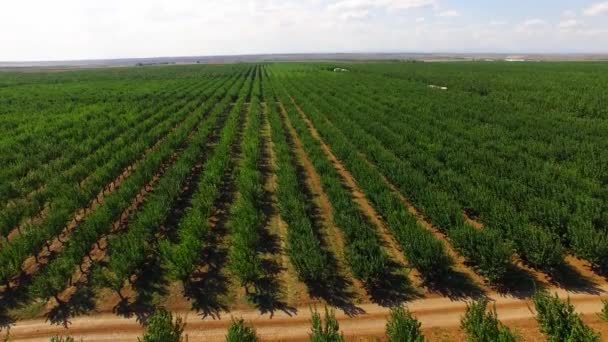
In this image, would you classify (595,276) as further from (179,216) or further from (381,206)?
(179,216)

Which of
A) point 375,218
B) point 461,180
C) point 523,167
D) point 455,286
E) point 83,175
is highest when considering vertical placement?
point 523,167

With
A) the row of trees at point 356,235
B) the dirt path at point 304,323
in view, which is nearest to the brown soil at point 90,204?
the dirt path at point 304,323

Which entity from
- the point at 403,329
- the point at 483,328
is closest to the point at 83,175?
the point at 403,329

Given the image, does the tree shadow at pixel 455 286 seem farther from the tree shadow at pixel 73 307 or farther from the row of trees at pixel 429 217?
the tree shadow at pixel 73 307

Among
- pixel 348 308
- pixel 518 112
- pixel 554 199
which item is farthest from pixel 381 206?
pixel 518 112

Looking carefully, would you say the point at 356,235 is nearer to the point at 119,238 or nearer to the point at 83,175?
the point at 119,238

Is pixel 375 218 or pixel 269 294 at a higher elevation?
pixel 375 218

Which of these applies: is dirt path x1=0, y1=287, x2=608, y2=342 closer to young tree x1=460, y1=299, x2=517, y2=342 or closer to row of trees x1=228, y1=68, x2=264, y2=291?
young tree x1=460, y1=299, x2=517, y2=342
